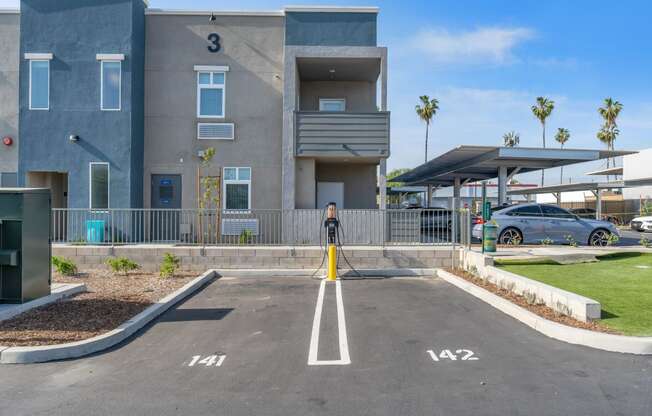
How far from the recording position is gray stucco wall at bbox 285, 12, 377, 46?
15.9 metres

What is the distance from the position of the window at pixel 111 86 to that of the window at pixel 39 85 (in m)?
1.79

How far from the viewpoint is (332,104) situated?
59.9 ft

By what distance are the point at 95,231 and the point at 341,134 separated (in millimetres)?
7999

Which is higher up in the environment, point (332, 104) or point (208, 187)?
point (332, 104)

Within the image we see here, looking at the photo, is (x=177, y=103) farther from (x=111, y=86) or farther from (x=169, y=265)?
(x=169, y=265)

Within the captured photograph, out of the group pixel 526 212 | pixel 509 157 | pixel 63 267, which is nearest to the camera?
pixel 63 267

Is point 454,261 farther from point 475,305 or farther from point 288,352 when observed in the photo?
point 288,352

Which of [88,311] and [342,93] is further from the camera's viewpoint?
[342,93]

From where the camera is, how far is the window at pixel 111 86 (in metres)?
15.6

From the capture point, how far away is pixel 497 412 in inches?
169

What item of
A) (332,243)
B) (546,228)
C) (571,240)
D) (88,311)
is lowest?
(88,311)

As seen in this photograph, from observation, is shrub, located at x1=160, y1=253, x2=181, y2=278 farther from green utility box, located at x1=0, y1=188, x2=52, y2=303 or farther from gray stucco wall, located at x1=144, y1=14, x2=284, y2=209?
gray stucco wall, located at x1=144, y1=14, x2=284, y2=209

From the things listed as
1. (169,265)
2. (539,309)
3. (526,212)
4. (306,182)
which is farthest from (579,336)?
(306,182)

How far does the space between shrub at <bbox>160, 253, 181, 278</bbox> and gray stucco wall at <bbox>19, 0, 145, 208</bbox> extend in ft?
14.1
